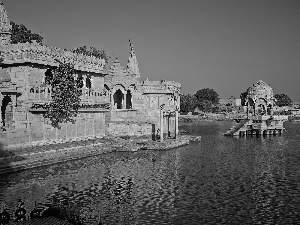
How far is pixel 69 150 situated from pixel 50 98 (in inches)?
214

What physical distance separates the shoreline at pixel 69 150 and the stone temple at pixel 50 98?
1.35m

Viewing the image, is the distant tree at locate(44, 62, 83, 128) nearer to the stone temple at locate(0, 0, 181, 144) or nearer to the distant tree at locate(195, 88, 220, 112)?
the stone temple at locate(0, 0, 181, 144)

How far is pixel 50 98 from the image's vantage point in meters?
35.7

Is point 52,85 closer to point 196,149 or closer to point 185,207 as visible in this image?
point 196,149

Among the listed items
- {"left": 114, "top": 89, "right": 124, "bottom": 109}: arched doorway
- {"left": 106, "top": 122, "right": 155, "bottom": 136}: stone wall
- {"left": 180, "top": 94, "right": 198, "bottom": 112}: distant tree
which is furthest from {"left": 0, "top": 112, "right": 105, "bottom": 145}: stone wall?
{"left": 180, "top": 94, "right": 198, "bottom": 112}: distant tree

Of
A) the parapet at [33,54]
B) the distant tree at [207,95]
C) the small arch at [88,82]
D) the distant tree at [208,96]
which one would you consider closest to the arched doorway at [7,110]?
the parapet at [33,54]

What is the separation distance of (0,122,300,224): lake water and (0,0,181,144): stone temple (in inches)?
198

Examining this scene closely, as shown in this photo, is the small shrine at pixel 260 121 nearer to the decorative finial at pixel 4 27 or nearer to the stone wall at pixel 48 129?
the stone wall at pixel 48 129

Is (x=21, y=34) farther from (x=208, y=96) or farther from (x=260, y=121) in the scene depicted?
(x=208, y=96)

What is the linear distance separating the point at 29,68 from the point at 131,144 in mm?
13454

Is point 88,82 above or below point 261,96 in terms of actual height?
above

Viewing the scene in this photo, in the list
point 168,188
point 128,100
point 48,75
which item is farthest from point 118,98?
point 168,188

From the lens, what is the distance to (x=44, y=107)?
3506cm

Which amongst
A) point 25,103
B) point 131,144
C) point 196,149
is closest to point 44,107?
point 25,103
